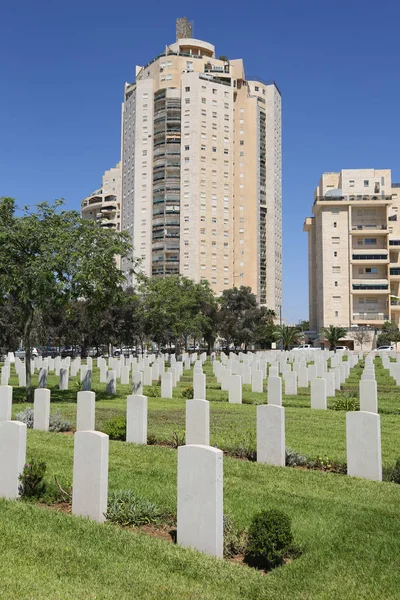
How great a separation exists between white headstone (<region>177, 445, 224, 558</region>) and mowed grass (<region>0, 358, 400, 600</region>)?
0.58 feet

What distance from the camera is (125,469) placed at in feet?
27.3

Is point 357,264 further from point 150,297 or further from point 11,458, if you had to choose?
point 11,458

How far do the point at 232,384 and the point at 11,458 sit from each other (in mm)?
10919

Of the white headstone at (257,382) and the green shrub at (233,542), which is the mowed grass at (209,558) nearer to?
the green shrub at (233,542)

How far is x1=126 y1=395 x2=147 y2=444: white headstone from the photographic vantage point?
10.5 meters

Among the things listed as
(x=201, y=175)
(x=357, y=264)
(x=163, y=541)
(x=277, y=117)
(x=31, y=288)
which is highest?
(x=277, y=117)

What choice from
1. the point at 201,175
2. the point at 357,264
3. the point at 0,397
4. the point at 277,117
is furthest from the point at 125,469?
the point at 277,117

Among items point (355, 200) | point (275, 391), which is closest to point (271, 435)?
point (275, 391)

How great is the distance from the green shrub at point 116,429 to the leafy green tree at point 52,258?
19.5 feet

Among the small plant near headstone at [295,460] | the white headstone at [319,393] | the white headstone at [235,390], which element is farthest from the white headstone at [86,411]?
the white headstone at [319,393]

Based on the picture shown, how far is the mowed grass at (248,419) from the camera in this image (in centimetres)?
989

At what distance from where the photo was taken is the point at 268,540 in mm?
4934

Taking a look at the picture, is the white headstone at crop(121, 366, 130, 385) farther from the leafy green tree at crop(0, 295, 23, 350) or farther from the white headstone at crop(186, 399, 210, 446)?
the leafy green tree at crop(0, 295, 23, 350)

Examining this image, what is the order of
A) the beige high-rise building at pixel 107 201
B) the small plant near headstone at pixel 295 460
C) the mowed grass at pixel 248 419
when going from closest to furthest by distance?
1. the small plant near headstone at pixel 295 460
2. the mowed grass at pixel 248 419
3. the beige high-rise building at pixel 107 201
